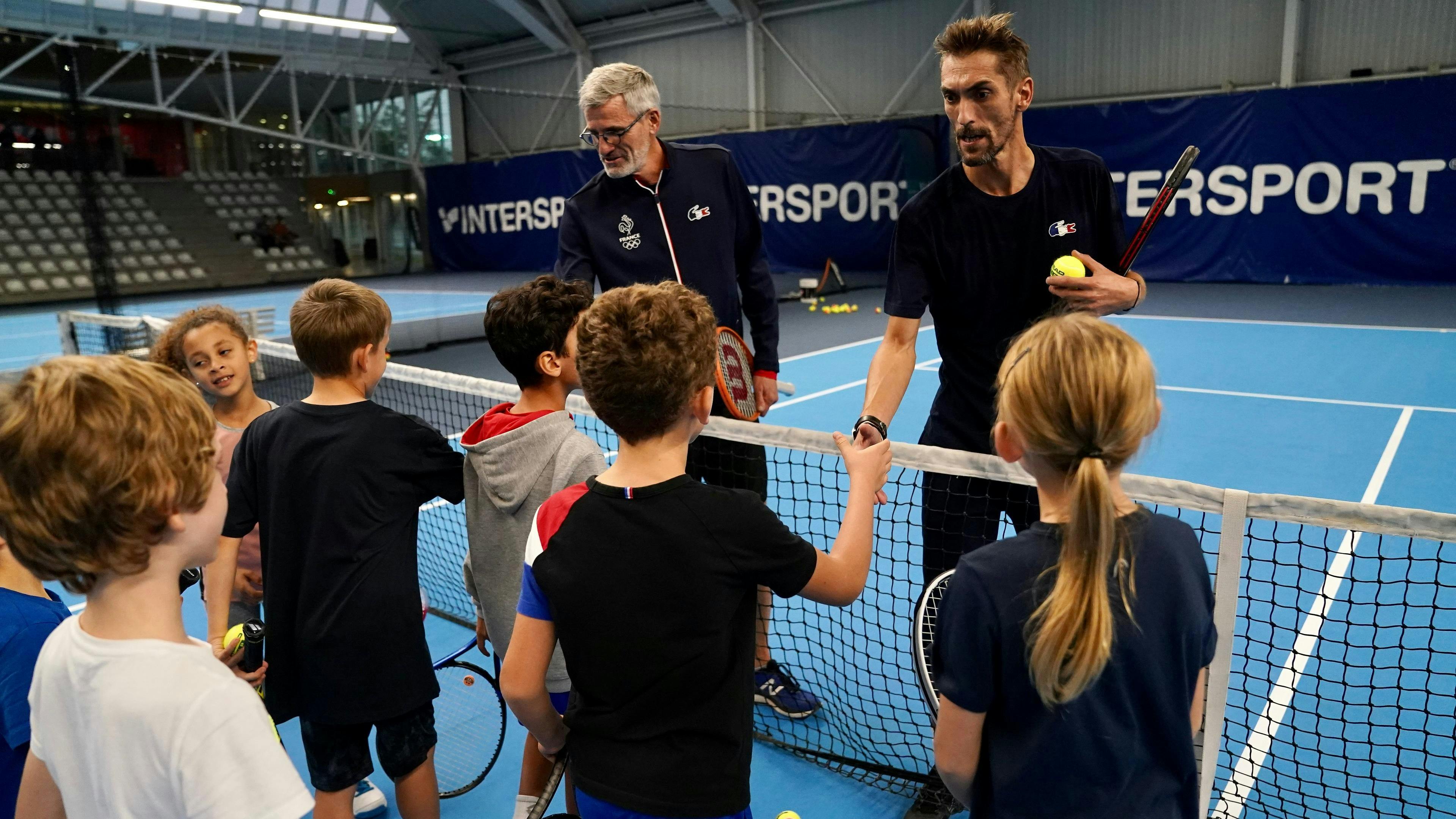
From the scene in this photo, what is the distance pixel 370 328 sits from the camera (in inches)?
87.0

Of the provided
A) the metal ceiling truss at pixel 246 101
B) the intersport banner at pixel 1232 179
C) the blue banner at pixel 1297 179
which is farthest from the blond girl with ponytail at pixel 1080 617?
the metal ceiling truss at pixel 246 101

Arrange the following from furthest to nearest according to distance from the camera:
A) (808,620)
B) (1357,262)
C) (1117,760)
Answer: (1357,262)
(808,620)
(1117,760)

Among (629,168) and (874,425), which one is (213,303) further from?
(874,425)

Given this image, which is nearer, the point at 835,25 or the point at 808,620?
the point at 808,620

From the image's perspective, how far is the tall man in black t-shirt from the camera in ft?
8.30

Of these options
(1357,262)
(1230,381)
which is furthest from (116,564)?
(1357,262)

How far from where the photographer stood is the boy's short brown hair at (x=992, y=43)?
250 centimetres

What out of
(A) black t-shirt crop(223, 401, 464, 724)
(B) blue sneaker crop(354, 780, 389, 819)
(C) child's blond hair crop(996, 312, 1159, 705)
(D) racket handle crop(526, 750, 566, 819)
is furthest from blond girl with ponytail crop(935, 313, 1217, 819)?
(B) blue sneaker crop(354, 780, 389, 819)

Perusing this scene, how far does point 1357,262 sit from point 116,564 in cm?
1498

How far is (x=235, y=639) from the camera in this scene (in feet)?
7.82

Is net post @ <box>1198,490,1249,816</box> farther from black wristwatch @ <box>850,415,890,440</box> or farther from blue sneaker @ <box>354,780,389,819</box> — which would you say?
blue sneaker @ <box>354,780,389,819</box>

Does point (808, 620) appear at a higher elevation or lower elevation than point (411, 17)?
lower

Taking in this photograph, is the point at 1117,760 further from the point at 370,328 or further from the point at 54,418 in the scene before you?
the point at 370,328

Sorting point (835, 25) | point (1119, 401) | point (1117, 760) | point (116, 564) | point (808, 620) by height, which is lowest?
point (808, 620)
